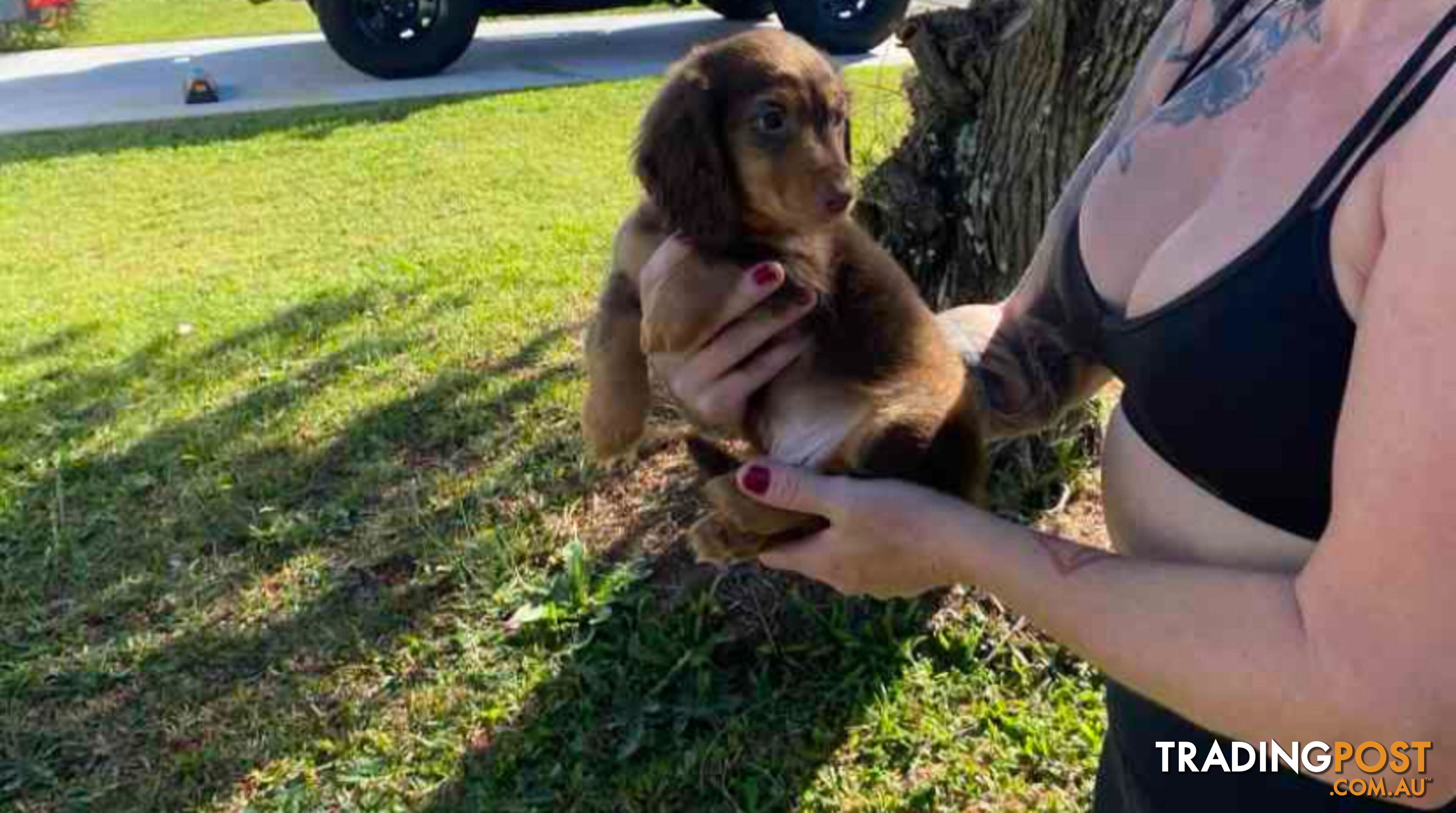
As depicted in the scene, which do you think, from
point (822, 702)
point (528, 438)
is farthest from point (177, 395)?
point (822, 702)

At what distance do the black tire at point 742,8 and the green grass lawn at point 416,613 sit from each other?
873 cm

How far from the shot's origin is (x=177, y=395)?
18.6 ft

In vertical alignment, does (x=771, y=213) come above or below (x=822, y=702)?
above

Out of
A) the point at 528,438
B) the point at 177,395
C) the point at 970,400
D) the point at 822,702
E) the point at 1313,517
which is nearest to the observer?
the point at 1313,517

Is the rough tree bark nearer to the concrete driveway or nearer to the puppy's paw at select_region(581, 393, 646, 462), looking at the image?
the puppy's paw at select_region(581, 393, 646, 462)

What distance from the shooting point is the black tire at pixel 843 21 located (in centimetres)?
1252

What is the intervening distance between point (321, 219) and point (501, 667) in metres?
5.61

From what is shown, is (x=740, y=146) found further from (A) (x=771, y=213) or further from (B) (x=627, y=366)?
(B) (x=627, y=366)

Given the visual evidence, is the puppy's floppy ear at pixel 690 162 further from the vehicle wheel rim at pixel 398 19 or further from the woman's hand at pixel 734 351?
the vehicle wheel rim at pixel 398 19

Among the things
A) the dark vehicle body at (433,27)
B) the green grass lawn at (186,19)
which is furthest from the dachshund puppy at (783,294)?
the green grass lawn at (186,19)

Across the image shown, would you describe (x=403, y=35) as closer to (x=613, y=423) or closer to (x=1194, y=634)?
(x=613, y=423)

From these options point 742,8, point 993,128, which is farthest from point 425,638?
point 742,8

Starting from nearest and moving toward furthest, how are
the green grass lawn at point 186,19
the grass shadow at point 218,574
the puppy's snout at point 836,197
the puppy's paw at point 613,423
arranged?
the puppy's snout at point 836,197 < the puppy's paw at point 613,423 < the grass shadow at point 218,574 < the green grass lawn at point 186,19

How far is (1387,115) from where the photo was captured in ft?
4.16
